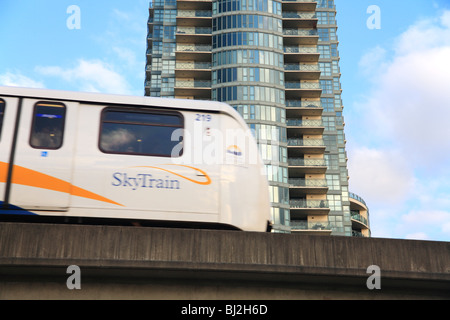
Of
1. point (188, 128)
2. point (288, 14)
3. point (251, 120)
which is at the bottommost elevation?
point (188, 128)

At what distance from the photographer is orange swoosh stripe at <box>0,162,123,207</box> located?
29.0ft

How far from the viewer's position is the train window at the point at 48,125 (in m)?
9.15

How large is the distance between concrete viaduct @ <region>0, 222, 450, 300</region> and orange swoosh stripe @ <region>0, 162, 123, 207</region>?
1.72m

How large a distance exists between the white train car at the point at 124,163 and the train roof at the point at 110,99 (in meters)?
0.02

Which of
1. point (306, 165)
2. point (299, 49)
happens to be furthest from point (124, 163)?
point (299, 49)

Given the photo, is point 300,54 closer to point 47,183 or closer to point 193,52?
point 193,52

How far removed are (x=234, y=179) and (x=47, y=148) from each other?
3714 millimetres

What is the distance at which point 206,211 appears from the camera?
9070mm

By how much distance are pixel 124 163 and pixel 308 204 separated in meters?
51.9

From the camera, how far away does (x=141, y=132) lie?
954 centimetres

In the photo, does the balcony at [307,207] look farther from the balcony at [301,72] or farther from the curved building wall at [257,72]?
the balcony at [301,72]

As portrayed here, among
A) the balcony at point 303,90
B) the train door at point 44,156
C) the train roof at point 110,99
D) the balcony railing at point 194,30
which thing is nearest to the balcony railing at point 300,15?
the balcony at point 303,90

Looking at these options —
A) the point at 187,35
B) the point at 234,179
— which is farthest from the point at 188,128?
the point at 187,35
